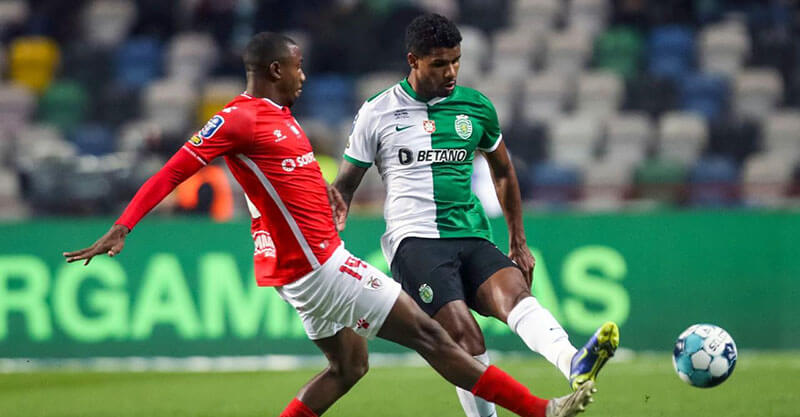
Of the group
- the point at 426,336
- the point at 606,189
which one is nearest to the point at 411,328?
the point at 426,336

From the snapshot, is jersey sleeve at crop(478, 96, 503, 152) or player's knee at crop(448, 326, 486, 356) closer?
A: player's knee at crop(448, 326, 486, 356)

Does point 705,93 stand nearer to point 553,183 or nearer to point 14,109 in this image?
point 553,183

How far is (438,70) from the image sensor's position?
619cm

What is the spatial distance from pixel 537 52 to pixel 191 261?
6.91 m

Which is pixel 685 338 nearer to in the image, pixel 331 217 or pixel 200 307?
pixel 331 217

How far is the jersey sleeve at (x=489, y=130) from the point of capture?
21.1 feet

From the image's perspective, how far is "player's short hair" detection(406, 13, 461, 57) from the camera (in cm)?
607

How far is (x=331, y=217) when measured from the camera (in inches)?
224

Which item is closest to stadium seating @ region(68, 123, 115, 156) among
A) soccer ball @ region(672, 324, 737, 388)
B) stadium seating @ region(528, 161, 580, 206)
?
stadium seating @ region(528, 161, 580, 206)

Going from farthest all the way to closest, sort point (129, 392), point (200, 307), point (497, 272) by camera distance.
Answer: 1. point (200, 307)
2. point (129, 392)
3. point (497, 272)

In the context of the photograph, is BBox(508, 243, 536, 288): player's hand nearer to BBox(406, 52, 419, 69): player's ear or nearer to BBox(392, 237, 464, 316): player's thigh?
BBox(392, 237, 464, 316): player's thigh

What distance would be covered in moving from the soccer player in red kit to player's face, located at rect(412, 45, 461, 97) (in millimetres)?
805

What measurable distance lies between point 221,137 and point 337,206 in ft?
2.66

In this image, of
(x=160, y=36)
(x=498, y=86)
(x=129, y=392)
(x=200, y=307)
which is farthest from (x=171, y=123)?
(x=129, y=392)
